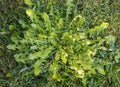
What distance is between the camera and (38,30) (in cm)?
393

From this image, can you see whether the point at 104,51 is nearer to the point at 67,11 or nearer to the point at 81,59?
the point at 81,59

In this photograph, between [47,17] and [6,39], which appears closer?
[47,17]

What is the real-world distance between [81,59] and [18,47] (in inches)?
29.8

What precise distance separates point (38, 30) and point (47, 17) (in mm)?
205

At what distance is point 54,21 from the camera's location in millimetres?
3984

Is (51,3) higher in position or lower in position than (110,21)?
higher

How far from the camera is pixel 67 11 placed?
3963 mm

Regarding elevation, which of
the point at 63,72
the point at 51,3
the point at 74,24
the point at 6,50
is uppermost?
the point at 51,3

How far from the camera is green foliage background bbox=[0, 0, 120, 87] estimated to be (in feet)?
13.2

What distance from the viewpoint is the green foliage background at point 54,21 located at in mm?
4020

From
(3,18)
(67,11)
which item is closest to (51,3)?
(67,11)

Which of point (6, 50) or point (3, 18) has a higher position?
point (3, 18)

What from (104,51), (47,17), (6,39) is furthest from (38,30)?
(104,51)

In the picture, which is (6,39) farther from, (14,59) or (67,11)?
(67,11)
